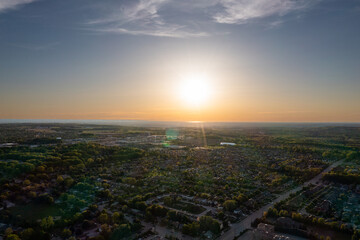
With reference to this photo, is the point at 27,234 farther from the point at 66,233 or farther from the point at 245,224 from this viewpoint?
the point at 245,224

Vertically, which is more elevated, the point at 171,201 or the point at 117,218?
the point at 117,218

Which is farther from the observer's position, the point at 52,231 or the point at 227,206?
the point at 227,206

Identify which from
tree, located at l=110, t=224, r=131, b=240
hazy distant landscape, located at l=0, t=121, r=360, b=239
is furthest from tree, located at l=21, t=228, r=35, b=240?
tree, located at l=110, t=224, r=131, b=240

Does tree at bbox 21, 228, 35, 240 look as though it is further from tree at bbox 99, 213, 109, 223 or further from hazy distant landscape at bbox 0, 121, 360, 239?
tree at bbox 99, 213, 109, 223

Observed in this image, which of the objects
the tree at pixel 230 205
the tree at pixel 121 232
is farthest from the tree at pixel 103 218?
the tree at pixel 230 205

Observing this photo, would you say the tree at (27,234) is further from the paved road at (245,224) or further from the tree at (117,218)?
the paved road at (245,224)

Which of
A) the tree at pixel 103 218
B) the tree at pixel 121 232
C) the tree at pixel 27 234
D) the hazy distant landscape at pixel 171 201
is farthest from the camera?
the tree at pixel 103 218

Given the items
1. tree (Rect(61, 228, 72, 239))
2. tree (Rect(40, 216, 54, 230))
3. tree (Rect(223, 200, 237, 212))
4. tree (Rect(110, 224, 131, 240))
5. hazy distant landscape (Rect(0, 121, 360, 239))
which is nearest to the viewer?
tree (Rect(110, 224, 131, 240))

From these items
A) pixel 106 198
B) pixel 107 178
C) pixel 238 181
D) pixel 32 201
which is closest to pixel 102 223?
pixel 106 198

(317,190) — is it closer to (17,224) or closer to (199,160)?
(199,160)

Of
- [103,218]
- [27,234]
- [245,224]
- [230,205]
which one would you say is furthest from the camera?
[230,205]

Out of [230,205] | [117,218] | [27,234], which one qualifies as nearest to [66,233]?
[27,234]
